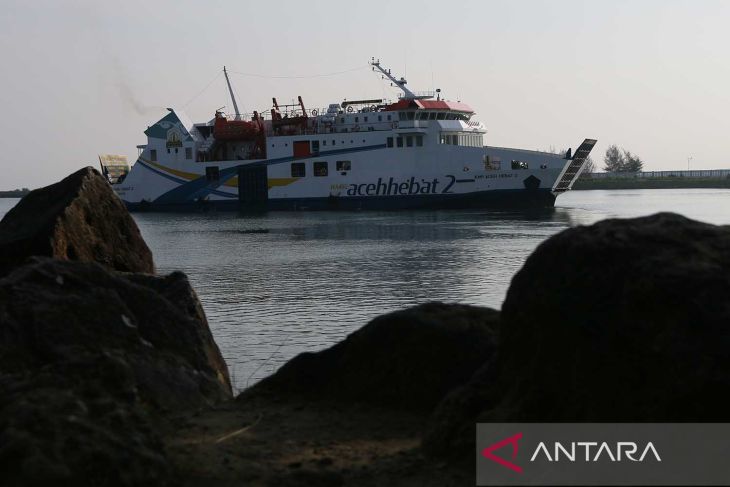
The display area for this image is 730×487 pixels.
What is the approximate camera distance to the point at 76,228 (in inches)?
270

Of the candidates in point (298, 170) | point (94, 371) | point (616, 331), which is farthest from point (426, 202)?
point (616, 331)

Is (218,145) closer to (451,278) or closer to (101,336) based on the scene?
(451,278)

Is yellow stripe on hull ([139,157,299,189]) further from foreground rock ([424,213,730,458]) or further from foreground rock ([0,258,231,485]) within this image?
foreground rock ([424,213,730,458])

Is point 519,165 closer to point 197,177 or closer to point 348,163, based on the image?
point 348,163

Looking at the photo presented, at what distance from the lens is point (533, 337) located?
3.60 m

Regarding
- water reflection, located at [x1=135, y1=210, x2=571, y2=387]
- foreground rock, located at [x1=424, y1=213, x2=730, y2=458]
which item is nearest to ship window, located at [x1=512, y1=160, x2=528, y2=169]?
water reflection, located at [x1=135, y1=210, x2=571, y2=387]

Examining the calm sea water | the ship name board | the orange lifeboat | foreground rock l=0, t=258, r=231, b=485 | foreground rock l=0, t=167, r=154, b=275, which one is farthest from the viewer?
the orange lifeboat

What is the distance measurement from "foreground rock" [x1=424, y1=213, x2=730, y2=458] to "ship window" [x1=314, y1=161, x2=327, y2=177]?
41608 millimetres

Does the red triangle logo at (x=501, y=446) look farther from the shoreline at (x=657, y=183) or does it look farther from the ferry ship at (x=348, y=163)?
the shoreline at (x=657, y=183)

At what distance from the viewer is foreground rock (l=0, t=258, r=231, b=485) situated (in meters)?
3.08

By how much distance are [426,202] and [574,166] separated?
661 cm

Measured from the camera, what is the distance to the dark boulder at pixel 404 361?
4586 mm

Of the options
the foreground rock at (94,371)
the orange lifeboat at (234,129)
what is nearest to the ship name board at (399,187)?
the orange lifeboat at (234,129)

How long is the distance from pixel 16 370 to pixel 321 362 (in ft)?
4.87
